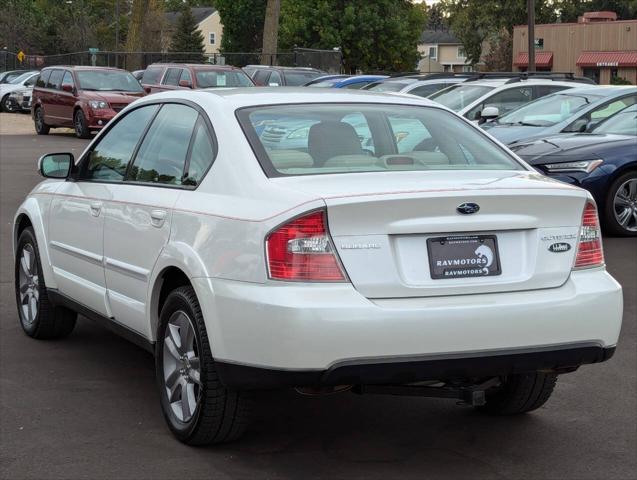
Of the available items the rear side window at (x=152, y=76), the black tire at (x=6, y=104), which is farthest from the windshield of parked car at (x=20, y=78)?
the rear side window at (x=152, y=76)

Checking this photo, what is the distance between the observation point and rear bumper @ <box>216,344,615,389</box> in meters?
4.51

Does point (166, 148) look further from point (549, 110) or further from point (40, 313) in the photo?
point (549, 110)

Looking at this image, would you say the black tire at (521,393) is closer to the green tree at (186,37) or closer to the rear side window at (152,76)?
the rear side window at (152,76)

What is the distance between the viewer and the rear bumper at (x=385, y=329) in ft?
14.6

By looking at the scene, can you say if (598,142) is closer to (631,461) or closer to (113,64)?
(631,461)

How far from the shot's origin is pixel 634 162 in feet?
39.3

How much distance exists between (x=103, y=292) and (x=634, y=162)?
7.44 metres

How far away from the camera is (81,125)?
27.6 metres

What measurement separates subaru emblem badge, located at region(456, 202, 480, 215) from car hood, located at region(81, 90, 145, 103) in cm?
2274

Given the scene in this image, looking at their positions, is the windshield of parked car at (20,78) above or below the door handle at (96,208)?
below

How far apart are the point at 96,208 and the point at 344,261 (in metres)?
2.11

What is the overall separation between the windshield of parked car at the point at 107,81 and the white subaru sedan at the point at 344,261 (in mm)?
22513

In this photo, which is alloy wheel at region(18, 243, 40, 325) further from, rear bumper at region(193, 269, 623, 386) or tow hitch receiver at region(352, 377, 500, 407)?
tow hitch receiver at region(352, 377, 500, 407)

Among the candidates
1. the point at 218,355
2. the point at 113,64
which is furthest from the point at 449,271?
the point at 113,64
